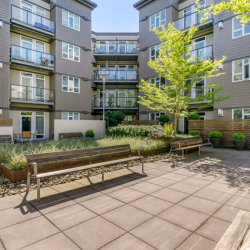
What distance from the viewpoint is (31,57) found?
1642cm

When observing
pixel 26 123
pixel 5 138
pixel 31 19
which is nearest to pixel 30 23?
pixel 31 19

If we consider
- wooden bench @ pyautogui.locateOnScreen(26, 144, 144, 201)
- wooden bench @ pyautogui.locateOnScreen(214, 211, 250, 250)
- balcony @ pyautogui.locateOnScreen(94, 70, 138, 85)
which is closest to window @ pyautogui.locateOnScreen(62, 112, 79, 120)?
balcony @ pyautogui.locateOnScreen(94, 70, 138, 85)

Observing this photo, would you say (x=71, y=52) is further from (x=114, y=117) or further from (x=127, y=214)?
(x=127, y=214)

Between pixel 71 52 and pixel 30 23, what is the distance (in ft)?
13.5

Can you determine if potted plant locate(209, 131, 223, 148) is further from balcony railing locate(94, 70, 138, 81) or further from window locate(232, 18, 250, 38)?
balcony railing locate(94, 70, 138, 81)

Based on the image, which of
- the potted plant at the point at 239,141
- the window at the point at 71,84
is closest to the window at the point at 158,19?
the window at the point at 71,84

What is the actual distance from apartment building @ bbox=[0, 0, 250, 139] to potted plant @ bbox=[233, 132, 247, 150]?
11.0 feet

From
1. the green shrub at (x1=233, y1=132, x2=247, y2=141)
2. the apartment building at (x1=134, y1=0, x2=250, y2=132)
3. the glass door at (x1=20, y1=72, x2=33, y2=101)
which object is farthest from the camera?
the glass door at (x1=20, y1=72, x2=33, y2=101)

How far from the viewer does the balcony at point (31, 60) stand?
15399 millimetres

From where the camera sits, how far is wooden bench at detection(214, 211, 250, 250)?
63.7 inches

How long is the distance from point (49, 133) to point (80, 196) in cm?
1540

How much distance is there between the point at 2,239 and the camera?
8.59 ft

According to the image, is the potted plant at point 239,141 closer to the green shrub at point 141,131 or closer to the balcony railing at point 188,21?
the green shrub at point 141,131

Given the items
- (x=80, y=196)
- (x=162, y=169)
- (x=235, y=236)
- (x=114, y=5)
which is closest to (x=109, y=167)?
(x=162, y=169)
